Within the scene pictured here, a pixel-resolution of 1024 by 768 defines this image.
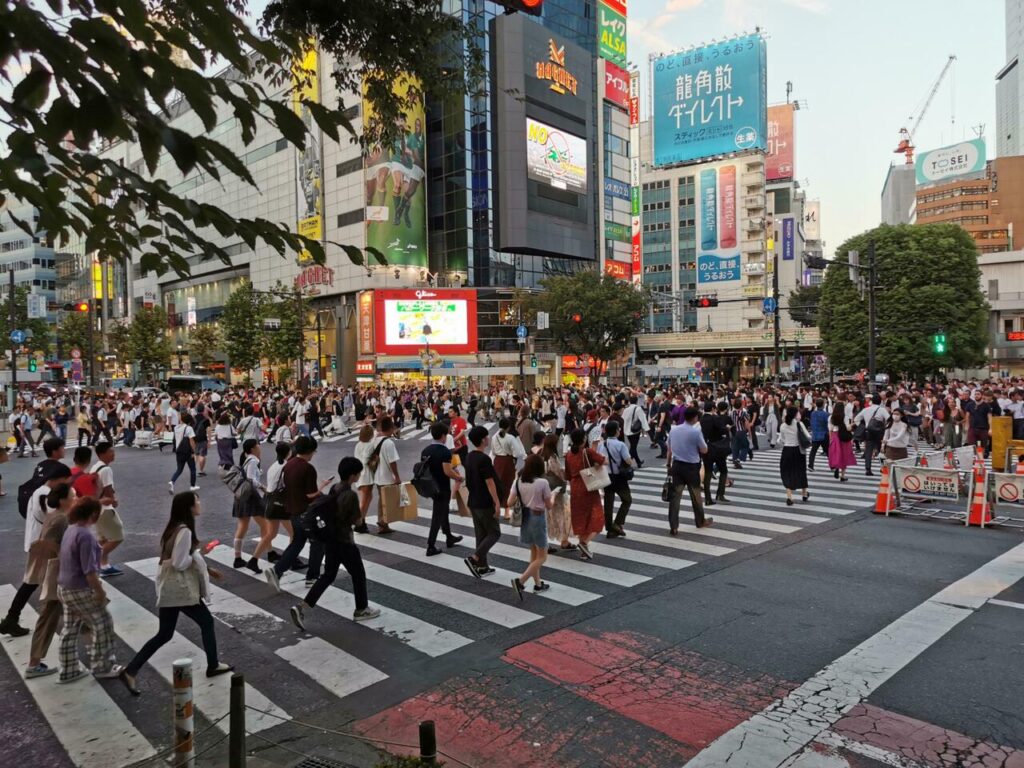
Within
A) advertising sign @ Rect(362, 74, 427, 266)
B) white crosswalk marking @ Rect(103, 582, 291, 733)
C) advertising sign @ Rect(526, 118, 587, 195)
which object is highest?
advertising sign @ Rect(526, 118, 587, 195)

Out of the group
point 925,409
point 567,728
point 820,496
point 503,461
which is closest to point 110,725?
point 567,728

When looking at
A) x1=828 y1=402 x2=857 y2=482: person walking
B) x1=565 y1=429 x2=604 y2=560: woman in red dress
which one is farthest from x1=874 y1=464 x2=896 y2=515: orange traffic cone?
x1=565 y1=429 x2=604 y2=560: woman in red dress

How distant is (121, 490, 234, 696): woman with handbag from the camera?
5.16m

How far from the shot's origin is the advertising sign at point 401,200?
178ft

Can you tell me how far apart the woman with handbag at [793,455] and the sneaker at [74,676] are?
10562 mm

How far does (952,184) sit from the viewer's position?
378ft

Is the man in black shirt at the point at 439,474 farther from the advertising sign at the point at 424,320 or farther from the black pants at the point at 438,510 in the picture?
the advertising sign at the point at 424,320

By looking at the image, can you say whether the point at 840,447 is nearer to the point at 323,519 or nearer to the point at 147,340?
the point at 323,519

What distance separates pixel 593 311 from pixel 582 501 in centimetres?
4040

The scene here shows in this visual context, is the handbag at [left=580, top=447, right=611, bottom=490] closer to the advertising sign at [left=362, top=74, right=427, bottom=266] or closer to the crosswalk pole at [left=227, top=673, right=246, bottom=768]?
the crosswalk pole at [left=227, top=673, right=246, bottom=768]

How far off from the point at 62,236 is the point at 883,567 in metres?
8.94

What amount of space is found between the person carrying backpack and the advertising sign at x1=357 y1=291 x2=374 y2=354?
1956 inches

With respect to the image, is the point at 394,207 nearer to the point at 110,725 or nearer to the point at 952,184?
the point at 110,725

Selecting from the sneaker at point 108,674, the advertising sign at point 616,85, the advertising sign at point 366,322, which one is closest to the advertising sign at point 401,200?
the advertising sign at point 366,322
